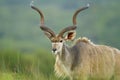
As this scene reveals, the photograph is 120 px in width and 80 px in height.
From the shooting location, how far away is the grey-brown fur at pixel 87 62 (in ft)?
47.7

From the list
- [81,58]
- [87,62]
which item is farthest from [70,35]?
[87,62]

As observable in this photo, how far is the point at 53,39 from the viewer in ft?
45.9

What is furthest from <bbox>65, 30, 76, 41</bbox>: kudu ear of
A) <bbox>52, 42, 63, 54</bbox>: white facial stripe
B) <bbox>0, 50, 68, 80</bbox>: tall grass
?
<bbox>0, 50, 68, 80</bbox>: tall grass

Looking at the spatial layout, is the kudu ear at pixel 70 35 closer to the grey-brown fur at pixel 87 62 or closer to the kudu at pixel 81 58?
the kudu at pixel 81 58

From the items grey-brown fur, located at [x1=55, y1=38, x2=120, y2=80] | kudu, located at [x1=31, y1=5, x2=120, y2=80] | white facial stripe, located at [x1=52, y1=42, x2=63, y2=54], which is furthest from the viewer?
grey-brown fur, located at [x1=55, y1=38, x2=120, y2=80]

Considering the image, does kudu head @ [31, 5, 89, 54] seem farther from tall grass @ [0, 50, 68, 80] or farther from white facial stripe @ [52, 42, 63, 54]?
tall grass @ [0, 50, 68, 80]

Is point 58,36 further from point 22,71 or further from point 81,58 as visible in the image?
point 22,71

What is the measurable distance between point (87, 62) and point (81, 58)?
5.8 inches

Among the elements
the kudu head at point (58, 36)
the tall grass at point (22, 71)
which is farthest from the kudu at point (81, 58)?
the tall grass at point (22, 71)

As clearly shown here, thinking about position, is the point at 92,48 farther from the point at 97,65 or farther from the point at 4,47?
the point at 4,47

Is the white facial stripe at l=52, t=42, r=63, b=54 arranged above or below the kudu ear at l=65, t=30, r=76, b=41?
below

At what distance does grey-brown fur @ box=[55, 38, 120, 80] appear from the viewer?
14547 mm

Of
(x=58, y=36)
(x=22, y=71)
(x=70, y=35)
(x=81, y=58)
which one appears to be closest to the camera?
(x=58, y=36)

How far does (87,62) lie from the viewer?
14.7 meters
